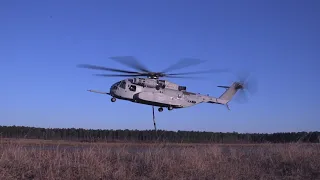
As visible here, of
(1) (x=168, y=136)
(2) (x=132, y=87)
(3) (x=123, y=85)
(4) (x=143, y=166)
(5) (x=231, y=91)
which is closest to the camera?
(4) (x=143, y=166)

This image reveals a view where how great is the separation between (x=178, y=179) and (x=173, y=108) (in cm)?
2050

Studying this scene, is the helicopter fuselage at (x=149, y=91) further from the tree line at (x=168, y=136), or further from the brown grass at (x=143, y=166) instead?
the brown grass at (x=143, y=166)

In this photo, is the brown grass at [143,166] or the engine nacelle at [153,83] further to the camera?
the engine nacelle at [153,83]

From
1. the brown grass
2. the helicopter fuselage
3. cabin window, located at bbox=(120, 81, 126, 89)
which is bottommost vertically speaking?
the brown grass

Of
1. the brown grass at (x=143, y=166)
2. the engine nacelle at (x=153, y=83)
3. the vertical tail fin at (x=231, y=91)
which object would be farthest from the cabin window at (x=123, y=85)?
the brown grass at (x=143, y=166)

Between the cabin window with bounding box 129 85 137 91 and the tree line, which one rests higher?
the cabin window with bounding box 129 85 137 91

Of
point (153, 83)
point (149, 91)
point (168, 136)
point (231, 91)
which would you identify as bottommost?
point (168, 136)

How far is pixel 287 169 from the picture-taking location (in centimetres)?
1421

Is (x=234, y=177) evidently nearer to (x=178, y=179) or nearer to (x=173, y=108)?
(x=178, y=179)

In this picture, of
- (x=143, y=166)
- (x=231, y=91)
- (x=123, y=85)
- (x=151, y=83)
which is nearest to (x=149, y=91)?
(x=151, y=83)

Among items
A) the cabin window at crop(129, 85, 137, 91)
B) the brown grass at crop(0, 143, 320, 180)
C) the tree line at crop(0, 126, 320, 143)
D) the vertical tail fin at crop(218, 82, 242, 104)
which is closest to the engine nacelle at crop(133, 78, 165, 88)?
the cabin window at crop(129, 85, 137, 91)

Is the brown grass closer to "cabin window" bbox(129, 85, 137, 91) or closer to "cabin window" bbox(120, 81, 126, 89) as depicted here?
"cabin window" bbox(129, 85, 137, 91)

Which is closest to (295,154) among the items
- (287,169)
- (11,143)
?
(287,169)

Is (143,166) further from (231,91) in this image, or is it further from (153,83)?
(231,91)
